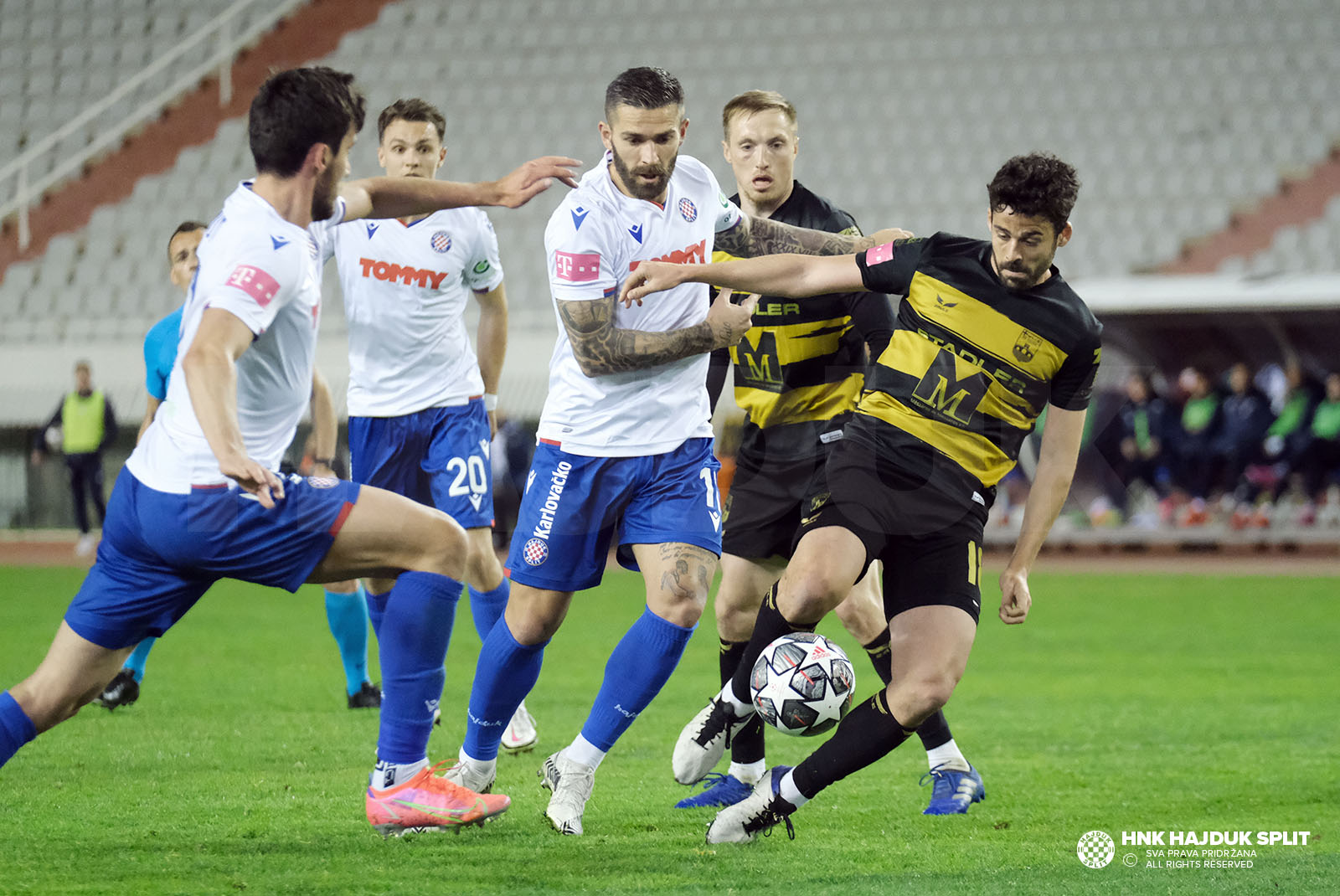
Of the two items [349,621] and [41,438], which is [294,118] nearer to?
[349,621]

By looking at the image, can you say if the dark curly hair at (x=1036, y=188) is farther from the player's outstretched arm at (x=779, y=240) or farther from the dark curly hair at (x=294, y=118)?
the dark curly hair at (x=294, y=118)

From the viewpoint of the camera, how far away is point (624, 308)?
16.2 ft

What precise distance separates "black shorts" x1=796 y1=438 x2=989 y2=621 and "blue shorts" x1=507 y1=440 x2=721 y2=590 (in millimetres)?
404

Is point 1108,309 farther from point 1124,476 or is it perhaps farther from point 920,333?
point 920,333

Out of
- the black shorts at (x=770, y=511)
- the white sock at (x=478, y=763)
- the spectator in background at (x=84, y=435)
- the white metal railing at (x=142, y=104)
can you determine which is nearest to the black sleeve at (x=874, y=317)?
the black shorts at (x=770, y=511)

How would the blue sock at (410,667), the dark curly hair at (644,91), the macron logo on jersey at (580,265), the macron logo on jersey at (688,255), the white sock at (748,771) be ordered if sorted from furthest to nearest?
the white sock at (748,771), the macron logo on jersey at (688,255), the macron logo on jersey at (580,265), the dark curly hair at (644,91), the blue sock at (410,667)

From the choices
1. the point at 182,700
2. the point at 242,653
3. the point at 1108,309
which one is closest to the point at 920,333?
the point at 182,700

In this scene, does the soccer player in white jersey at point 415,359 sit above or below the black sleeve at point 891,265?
below

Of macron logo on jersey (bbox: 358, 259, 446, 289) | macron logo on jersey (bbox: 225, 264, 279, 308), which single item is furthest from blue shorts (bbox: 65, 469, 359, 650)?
macron logo on jersey (bbox: 358, 259, 446, 289)

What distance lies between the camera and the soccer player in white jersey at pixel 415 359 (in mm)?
6520

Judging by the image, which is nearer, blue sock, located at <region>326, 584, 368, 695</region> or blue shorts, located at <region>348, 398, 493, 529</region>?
blue shorts, located at <region>348, 398, 493, 529</region>

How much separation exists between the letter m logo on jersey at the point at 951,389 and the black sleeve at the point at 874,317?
87 cm

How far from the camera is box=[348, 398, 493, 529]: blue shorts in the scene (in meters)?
6.50

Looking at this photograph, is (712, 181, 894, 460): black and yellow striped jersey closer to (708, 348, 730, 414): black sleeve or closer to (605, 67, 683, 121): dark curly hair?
(708, 348, 730, 414): black sleeve
